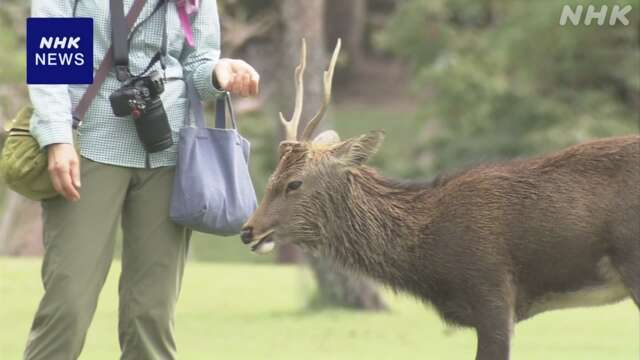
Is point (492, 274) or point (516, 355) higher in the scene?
point (492, 274)

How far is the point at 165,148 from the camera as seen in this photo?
5676 millimetres

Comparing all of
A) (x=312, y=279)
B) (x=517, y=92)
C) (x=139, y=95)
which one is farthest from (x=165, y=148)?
(x=517, y=92)

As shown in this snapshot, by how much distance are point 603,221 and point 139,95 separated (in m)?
2.16

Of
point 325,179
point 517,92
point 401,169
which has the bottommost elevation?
point 401,169

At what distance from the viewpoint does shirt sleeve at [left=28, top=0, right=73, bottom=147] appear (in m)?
5.34

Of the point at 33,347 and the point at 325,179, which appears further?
the point at 325,179

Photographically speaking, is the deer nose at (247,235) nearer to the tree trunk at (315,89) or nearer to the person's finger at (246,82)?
the person's finger at (246,82)

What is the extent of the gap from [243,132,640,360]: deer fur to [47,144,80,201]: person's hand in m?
1.22

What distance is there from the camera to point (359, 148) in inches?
255

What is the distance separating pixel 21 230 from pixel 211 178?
16.3 m

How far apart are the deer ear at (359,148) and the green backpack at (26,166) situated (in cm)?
158

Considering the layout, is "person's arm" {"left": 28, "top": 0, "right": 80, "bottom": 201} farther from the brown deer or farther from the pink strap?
the brown deer

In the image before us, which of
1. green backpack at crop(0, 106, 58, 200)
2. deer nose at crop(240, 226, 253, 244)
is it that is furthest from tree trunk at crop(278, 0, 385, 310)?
green backpack at crop(0, 106, 58, 200)

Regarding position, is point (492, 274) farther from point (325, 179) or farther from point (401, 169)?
point (401, 169)
